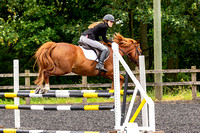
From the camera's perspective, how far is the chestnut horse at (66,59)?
6125 mm

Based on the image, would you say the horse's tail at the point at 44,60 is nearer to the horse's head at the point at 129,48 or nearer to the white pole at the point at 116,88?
the horse's head at the point at 129,48

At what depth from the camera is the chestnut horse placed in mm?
6125

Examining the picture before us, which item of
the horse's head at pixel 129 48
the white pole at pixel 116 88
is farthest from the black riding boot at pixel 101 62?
the white pole at pixel 116 88

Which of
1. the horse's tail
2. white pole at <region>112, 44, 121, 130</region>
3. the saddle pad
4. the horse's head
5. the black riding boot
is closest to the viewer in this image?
white pole at <region>112, 44, 121, 130</region>

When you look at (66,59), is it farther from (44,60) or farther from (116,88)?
(116,88)

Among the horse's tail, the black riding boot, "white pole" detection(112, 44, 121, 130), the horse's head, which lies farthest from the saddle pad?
"white pole" detection(112, 44, 121, 130)

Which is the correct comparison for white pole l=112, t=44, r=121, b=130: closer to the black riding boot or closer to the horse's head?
the black riding boot

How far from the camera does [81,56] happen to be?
691cm

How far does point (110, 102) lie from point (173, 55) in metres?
5.72

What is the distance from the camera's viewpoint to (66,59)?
6629 mm

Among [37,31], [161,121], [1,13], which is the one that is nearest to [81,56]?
[161,121]

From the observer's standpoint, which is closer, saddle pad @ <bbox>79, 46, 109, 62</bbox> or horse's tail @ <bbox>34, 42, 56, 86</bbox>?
horse's tail @ <bbox>34, 42, 56, 86</bbox>

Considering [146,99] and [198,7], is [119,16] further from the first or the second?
[146,99]

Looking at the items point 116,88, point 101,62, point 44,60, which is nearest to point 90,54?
point 101,62
